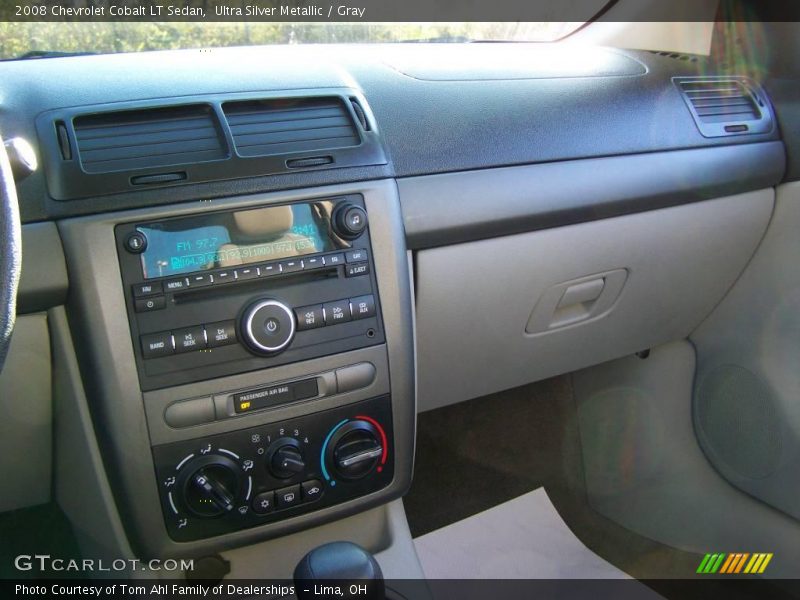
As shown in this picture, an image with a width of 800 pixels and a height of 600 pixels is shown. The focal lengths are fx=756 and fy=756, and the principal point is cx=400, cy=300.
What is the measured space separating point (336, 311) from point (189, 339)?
0.74 ft

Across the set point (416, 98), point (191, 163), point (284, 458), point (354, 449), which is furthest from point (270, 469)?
point (416, 98)

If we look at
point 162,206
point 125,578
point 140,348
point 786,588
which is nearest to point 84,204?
point 162,206

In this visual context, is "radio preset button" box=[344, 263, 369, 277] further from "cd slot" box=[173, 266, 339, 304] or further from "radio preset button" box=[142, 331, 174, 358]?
"radio preset button" box=[142, 331, 174, 358]

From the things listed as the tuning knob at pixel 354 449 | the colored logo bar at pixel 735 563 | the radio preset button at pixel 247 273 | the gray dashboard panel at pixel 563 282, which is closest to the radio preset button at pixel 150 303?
the radio preset button at pixel 247 273

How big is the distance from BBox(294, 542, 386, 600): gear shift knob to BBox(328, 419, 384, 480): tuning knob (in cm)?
16

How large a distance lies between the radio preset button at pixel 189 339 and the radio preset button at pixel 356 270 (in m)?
0.24

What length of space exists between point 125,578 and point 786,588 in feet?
4.76

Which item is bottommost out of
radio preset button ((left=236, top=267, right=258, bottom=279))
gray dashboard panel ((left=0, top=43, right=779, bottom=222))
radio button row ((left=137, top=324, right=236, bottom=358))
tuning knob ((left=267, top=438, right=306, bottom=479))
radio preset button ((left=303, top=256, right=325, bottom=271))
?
tuning knob ((left=267, top=438, right=306, bottom=479))

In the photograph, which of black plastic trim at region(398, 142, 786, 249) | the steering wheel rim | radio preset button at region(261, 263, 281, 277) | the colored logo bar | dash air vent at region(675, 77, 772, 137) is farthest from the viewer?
the colored logo bar

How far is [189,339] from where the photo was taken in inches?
43.1

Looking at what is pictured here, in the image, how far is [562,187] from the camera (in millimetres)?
1440

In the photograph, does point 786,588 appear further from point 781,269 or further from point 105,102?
point 105,102

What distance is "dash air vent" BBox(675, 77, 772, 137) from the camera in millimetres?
1646

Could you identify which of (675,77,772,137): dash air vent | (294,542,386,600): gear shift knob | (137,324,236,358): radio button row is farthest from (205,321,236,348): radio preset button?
(675,77,772,137): dash air vent
